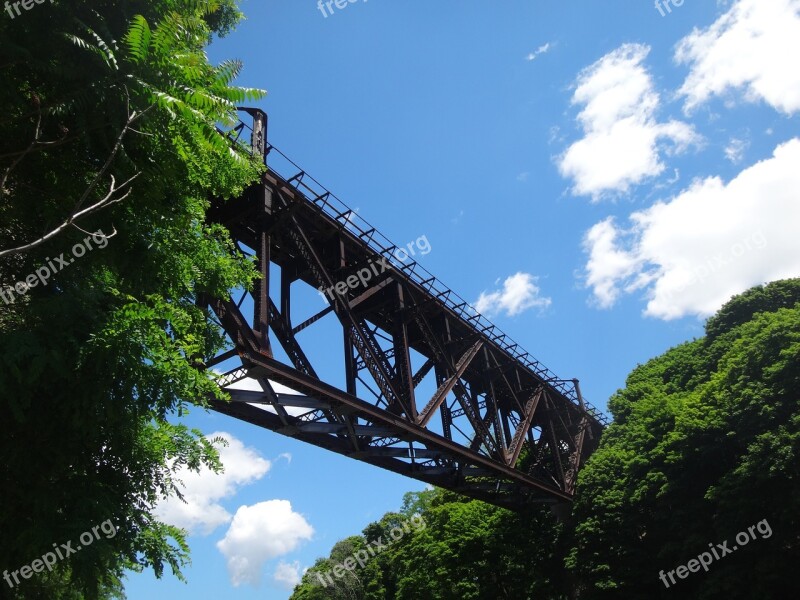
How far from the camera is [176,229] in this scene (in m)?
8.79

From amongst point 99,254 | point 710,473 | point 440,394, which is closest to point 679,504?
point 710,473

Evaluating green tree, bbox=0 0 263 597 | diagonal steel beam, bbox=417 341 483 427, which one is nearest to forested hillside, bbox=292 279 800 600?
diagonal steel beam, bbox=417 341 483 427

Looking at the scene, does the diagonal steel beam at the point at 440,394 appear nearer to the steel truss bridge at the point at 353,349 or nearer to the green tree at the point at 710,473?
the steel truss bridge at the point at 353,349

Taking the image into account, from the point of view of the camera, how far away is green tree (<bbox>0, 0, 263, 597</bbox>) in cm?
692

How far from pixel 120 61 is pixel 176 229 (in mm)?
2536

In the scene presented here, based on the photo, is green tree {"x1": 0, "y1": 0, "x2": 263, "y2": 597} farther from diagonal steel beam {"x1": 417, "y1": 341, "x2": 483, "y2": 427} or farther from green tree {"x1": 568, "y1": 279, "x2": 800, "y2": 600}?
green tree {"x1": 568, "y1": 279, "x2": 800, "y2": 600}

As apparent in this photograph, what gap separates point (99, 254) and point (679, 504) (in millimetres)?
23899

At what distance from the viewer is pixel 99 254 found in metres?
8.16

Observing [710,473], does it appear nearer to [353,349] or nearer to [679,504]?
[679,504]

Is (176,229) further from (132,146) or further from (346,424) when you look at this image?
(346,424)

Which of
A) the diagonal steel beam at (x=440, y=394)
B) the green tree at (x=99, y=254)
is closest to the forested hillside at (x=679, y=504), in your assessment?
the diagonal steel beam at (x=440, y=394)

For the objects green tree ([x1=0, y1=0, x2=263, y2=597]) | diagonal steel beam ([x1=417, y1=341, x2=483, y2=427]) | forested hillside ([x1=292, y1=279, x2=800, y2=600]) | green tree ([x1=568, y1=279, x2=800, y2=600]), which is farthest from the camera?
forested hillside ([x1=292, y1=279, x2=800, y2=600])

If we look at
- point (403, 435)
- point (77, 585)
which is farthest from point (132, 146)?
point (403, 435)

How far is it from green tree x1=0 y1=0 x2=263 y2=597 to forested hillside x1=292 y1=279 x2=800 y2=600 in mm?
19775
